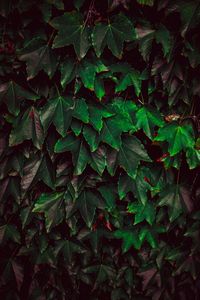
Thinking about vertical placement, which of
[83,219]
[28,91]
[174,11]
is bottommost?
[83,219]

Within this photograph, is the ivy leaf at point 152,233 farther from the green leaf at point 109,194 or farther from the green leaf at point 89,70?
the green leaf at point 89,70

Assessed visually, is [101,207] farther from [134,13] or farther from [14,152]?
[134,13]

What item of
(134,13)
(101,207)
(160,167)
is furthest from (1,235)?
(134,13)

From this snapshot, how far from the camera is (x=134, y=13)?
4.61ft

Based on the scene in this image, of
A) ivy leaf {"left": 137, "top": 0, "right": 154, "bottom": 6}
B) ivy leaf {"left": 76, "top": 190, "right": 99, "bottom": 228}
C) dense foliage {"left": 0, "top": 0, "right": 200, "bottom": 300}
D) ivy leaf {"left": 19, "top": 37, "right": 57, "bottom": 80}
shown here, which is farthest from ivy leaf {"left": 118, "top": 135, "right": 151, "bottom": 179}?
ivy leaf {"left": 137, "top": 0, "right": 154, "bottom": 6}

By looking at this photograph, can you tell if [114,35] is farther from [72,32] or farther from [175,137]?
[175,137]

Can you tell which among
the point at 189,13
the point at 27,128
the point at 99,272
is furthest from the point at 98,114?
the point at 99,272

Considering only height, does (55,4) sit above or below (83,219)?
above

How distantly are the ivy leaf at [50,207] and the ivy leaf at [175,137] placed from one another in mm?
554

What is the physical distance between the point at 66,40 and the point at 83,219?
85cm

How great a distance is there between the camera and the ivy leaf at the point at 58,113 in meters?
1.38

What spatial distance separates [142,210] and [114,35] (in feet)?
2.87

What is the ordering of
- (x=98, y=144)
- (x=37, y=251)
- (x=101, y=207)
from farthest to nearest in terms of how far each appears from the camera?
(x=37, y=251) < (x=101, y=207) < (x=98, y=144)

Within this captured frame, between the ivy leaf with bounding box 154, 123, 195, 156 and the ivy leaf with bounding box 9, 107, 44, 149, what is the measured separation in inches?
21.5
